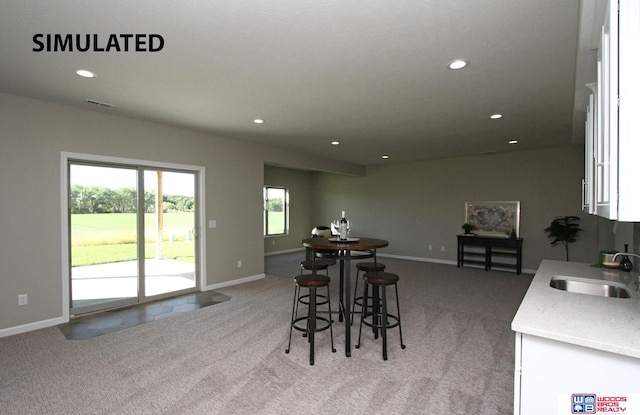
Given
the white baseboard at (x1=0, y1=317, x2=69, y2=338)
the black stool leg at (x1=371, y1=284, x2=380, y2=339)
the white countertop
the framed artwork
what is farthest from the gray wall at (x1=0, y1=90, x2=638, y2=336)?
the black stool leg at (x1=371, y1=284, x2=380, y2=339)

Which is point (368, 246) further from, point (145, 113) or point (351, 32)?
point (145, 113)

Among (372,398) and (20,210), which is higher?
(20,210)

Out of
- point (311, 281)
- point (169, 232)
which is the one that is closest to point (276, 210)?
point (169, 232)

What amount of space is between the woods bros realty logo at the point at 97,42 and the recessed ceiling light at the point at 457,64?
2.26 metres

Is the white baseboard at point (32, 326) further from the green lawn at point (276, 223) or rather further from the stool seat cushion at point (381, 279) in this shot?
the green lawn at point (276, 223)

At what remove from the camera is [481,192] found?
23.1 ft

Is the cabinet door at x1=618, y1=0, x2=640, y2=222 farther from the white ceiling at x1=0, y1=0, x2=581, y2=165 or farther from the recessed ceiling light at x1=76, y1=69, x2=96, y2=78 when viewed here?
the recessed ceiling light at x1=76, y1=69, x2=96, y2=78

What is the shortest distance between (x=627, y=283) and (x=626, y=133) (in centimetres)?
151

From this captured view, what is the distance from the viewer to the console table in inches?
247

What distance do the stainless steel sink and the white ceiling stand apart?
1716 mm

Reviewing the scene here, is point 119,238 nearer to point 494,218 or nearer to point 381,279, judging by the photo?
point 381,279

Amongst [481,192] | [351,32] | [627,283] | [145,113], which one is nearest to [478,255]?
[481,192]

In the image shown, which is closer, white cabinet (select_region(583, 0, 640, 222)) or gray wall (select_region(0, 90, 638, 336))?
white cabinet (select_region(583, 0, 640, 222))

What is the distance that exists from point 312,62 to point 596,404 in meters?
2.66
